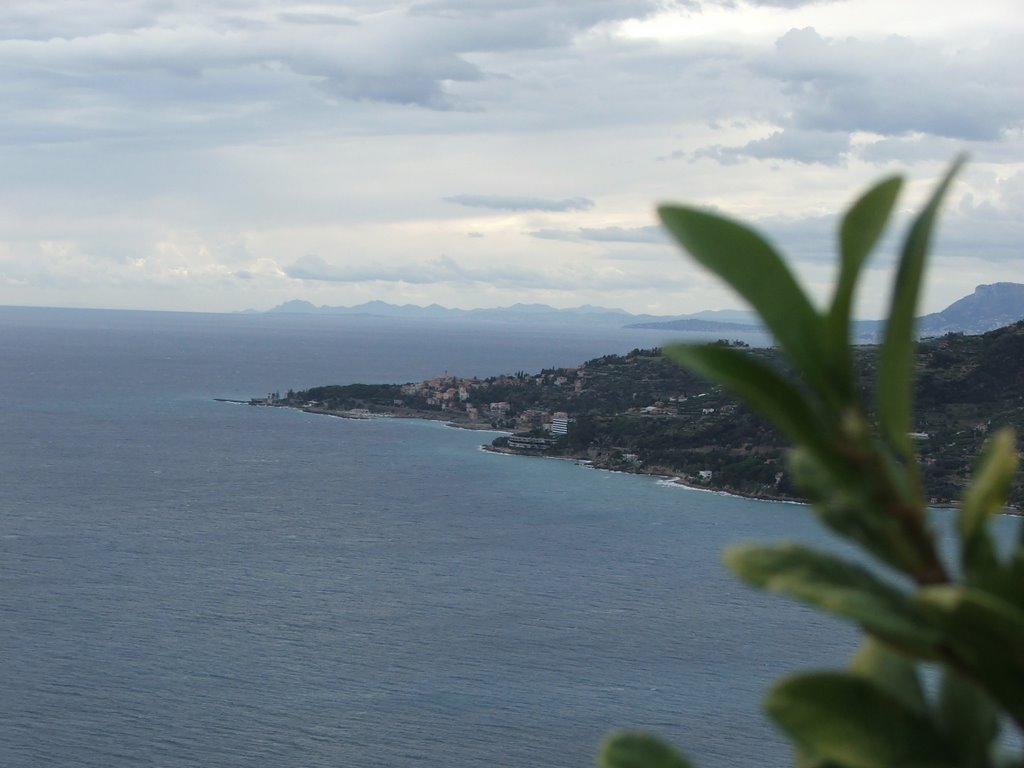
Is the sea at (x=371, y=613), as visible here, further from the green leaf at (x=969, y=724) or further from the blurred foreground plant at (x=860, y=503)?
the blurred foreground plant at (x=860, y=503)

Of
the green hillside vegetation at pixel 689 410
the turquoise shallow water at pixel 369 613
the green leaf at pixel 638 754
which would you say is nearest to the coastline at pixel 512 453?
the green hillside vegetation at pixel 689 410

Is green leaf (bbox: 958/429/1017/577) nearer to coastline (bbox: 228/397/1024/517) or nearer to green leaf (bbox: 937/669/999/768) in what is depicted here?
green leaf (bbox: 937/669/999/768)

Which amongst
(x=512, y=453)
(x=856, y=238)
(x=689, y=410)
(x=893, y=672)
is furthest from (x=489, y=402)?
(x=856, y=238)

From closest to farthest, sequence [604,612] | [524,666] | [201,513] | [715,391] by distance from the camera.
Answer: [524,666] < [604,612] < [201,513] < [715,391]

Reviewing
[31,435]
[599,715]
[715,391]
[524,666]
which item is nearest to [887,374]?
[599,715]

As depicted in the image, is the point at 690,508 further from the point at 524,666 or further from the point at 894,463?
the point at 894,463

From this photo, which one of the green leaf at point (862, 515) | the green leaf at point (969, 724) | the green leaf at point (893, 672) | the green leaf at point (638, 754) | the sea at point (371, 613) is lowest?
the sea at point (371, 613)
